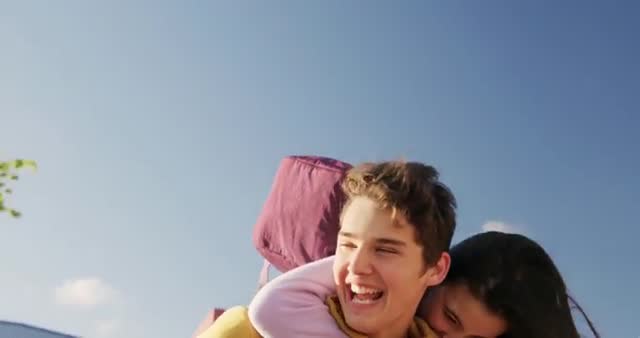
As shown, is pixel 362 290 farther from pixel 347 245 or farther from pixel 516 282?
pixel 516 282

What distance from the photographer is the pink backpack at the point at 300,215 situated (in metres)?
2.18

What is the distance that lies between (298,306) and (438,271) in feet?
1.05

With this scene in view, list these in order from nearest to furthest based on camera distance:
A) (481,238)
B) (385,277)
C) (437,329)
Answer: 1. (385,277)
2. (437,329)
3. (481,238)

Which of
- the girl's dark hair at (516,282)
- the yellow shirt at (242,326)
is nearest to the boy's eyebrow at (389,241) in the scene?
the yellow shirt at (242,326)

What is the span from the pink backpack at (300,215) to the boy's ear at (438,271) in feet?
1.06

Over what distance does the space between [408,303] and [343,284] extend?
15cm

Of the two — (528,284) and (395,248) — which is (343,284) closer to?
(395,248)

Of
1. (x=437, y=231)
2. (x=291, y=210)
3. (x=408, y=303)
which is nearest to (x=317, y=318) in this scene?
(x=408, y=303)

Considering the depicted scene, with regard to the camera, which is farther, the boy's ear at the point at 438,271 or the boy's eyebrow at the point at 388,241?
the boy's ear at the point at 438,271

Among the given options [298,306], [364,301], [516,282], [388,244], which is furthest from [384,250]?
[516,282]

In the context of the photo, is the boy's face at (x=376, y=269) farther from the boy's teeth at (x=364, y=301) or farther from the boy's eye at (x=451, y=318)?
the boy's eye at (x=451, y=318)

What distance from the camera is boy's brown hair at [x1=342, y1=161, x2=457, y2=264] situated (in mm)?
1794

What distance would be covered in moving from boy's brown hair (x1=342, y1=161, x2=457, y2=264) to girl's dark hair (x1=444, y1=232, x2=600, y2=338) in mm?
158

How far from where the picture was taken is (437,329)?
2.00 m
